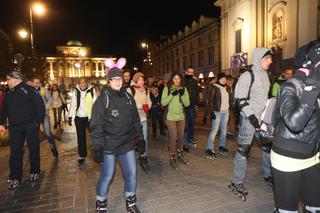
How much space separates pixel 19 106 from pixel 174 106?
3.18 metres

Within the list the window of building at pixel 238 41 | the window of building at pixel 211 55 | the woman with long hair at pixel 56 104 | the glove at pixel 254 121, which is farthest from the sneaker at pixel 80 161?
the window of building at pixel 211 55

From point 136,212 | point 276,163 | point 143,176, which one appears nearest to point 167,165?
point 143,176

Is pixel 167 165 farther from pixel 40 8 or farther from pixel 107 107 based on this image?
pixel 40 8

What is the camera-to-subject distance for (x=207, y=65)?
37.2 m

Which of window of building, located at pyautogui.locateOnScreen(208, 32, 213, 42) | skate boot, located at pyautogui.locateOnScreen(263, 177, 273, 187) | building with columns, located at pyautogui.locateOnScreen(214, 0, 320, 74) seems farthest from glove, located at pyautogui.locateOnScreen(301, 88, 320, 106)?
window of building, located at pyautogui.locateOnScreen(208, 32, 213, 42)

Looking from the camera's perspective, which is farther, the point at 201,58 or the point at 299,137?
the point at 201,58

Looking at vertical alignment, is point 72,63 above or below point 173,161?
above

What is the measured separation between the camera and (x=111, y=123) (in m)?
3.66

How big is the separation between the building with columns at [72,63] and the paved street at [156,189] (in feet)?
356

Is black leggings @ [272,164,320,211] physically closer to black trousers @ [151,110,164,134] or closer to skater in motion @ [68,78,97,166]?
skater in motion @ [68,78,97,166]

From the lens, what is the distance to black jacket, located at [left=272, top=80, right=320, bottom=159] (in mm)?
2170

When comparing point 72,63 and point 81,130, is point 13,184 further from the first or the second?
point 72,63

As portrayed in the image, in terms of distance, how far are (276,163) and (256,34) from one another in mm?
24414

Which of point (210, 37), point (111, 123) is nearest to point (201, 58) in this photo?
point (210, 37)
